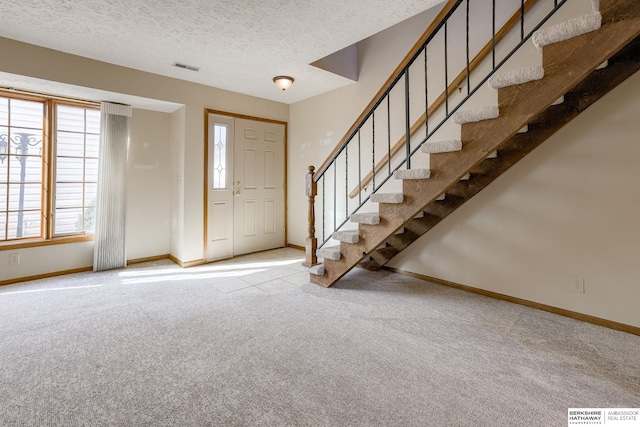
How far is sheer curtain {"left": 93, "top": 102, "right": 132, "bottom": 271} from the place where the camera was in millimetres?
3934

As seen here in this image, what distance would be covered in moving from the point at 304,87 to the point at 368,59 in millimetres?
948

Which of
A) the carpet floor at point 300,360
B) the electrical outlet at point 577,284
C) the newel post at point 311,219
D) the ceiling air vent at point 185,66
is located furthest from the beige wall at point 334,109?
the electrical outlet at point 577,284

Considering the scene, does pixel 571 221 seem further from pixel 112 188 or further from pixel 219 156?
pixel 112 188

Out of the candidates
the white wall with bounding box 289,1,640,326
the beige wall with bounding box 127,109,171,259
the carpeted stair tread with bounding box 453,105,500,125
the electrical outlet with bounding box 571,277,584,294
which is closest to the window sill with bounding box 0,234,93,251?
the beige wall with bounding box 127,109,171,259

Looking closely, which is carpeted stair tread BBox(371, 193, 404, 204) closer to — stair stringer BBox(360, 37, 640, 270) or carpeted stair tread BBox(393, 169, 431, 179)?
carpeted stair tread BBox(393, 169, 431, 179)

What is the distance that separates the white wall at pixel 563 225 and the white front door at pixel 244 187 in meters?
2.59

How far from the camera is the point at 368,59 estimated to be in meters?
4.14

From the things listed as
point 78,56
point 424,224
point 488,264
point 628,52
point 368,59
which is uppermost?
point 368,59

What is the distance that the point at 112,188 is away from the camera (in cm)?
400

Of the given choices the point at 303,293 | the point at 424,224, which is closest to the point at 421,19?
the point at 424,224

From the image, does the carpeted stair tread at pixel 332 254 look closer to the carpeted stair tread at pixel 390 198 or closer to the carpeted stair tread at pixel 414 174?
the carpeted stair tread at pixel 390 198

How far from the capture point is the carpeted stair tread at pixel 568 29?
1631 mm

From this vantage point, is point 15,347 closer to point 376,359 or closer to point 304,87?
point 376,359

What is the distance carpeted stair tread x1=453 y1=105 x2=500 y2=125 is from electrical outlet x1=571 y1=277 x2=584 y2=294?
1.60 meters
